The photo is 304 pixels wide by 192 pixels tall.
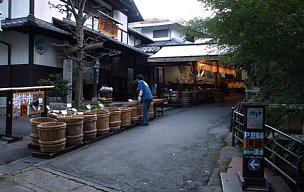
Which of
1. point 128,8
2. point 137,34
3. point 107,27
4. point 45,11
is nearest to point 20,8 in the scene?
point 45,11

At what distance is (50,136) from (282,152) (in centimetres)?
561

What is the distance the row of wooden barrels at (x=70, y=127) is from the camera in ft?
24.9

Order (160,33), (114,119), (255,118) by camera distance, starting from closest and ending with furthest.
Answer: (255,118), (114,119), (160,33)

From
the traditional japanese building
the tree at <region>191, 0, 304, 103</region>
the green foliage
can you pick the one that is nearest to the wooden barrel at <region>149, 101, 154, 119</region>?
the traditional japanese building

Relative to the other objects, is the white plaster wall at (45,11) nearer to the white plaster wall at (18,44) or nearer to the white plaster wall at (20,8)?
the white plaster wall at (20,8)

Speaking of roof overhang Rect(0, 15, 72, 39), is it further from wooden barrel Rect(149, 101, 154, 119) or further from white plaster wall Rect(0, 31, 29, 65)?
wooden barrel Rect(149, 101, 154, 119)

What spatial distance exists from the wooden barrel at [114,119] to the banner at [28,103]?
2.26m

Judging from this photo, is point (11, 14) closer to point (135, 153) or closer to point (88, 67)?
point (88, 67)

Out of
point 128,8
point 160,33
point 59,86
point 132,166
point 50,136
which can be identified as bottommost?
point 132,166

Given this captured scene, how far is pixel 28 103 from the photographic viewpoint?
9453 mm

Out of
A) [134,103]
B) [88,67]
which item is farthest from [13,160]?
[88,67]

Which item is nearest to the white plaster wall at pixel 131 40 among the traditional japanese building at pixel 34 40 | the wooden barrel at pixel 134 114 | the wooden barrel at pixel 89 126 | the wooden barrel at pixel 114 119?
the traditional japanese building at pixel 34 40

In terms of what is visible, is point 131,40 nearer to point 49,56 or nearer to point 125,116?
point 49,56

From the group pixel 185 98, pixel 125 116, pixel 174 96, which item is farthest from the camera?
pixel 174 96
